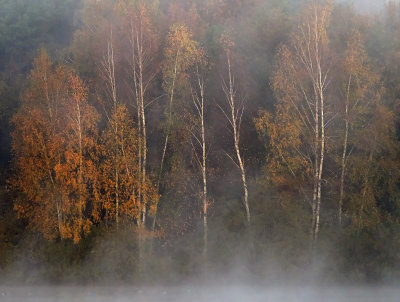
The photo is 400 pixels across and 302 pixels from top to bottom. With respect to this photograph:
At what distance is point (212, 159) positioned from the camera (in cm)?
1748

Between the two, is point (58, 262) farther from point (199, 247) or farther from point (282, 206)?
point (282, 206)

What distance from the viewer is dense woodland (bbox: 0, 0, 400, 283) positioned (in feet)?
49.5

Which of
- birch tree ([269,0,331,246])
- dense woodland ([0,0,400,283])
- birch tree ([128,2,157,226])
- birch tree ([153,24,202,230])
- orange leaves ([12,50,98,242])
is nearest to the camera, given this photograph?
dense woodland ([0,0,400,283])

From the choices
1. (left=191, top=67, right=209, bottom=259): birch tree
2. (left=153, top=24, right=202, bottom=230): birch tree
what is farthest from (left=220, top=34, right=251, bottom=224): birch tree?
(left=153, top=24, right=202, bottom=230): birch tree

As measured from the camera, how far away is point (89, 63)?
18422 mm

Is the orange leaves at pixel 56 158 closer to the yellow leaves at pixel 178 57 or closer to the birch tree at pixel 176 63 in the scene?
the birch tree at pixel 176 63

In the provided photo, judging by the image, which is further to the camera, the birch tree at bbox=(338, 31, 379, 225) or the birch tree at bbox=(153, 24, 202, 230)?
the birch tree at bbox=(153, 24, 202, 230)

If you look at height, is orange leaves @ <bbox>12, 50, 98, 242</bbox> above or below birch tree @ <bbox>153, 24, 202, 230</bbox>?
below

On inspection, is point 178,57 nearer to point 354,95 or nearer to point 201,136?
point 201,136

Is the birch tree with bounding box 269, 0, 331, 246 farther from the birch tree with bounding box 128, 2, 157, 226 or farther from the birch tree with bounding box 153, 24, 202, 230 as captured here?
the birch tree with bounding box 128, 2, 157, 226

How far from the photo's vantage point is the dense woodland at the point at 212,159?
49.5ft

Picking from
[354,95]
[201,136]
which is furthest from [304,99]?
[201,136]

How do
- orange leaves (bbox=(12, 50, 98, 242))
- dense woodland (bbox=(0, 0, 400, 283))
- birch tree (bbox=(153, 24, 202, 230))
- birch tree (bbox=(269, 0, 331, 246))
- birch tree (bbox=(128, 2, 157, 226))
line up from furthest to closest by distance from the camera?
1. birch tree (bbox=(153, 24, 202, 230))
2. birch tree (bbox=(128, 2, 157, 226))
3. orange leaves (bbox=(12, 50, 98, 242))
4. birch tree (bbox=(269, 0, 331, 246))
5. dense woodland (bbox=(0, 0, 400, 283))

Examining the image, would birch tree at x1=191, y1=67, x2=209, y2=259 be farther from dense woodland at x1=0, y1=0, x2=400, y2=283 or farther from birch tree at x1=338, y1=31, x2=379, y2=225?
birch tree at x1=338, y1=31, x2=379, y2=225
